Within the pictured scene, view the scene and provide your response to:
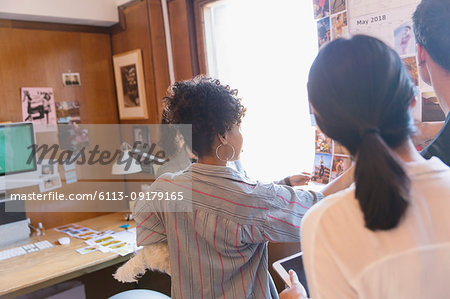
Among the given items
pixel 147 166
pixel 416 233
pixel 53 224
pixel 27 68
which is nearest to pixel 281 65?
pixel 147 166

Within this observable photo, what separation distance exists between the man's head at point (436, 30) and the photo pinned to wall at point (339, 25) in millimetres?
593

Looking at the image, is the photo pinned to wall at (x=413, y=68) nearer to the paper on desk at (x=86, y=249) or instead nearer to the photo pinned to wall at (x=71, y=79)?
the paper on desk at (x=86, y=249)

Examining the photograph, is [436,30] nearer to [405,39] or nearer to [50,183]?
[405,39]

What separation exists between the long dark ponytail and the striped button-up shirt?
52 centimetres

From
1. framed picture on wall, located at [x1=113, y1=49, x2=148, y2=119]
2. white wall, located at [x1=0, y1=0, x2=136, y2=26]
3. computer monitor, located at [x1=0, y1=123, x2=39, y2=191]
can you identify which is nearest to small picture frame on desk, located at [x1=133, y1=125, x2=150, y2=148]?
framed picture on wall, located at [x1=113, y1=49, x2=148, y2=119]

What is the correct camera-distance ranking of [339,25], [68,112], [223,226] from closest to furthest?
[223,226], [339,25], [68,112]

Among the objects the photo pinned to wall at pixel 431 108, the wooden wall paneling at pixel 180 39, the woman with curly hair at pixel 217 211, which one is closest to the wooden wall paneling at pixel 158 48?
the wooden wall paneling at pixel 180 39

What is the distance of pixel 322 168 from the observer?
1.75 metres

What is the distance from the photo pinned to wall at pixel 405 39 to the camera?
1364mm

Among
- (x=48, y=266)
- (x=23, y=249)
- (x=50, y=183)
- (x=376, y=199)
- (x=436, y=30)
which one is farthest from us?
(x=50, y=183)

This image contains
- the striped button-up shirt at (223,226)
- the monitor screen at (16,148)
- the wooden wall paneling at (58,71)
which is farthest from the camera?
the wooden wall paneling at (58,71)

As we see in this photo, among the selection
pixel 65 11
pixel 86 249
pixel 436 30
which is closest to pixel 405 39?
pixel 436 30

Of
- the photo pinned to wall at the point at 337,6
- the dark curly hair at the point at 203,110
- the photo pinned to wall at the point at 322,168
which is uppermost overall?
the photo pinned to wall at the point at 337,6

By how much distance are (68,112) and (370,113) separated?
2.48 meters
